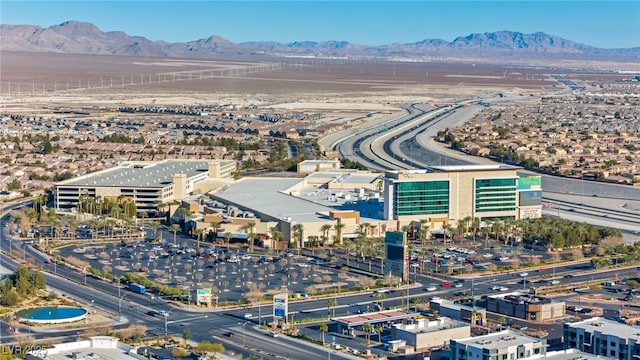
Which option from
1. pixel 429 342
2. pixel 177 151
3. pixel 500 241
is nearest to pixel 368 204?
pixel 500 241

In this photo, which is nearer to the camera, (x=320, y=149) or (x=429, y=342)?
(x=429, y=342)

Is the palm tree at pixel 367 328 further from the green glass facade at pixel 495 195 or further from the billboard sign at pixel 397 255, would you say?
the green glass facade at pixel 495 195

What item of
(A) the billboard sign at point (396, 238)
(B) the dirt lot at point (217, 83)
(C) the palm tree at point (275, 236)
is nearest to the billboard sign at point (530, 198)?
(C) the palm tree at point (275, 236)

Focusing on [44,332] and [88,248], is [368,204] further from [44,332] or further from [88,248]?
[44,332]

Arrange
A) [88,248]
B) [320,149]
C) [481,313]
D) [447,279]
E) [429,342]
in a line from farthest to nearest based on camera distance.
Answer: [320,149] < [88,248] < [447,279] < [481,313] < [429,342]

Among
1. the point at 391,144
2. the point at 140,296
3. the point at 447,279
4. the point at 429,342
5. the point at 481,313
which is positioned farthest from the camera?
the point at 391,144

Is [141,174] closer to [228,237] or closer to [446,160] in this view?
[228,237]

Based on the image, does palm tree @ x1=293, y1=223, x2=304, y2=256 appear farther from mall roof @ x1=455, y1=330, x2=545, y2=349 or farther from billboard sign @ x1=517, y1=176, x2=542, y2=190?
mall roof @ x1=455, y1=330, x2=545, y2=349
